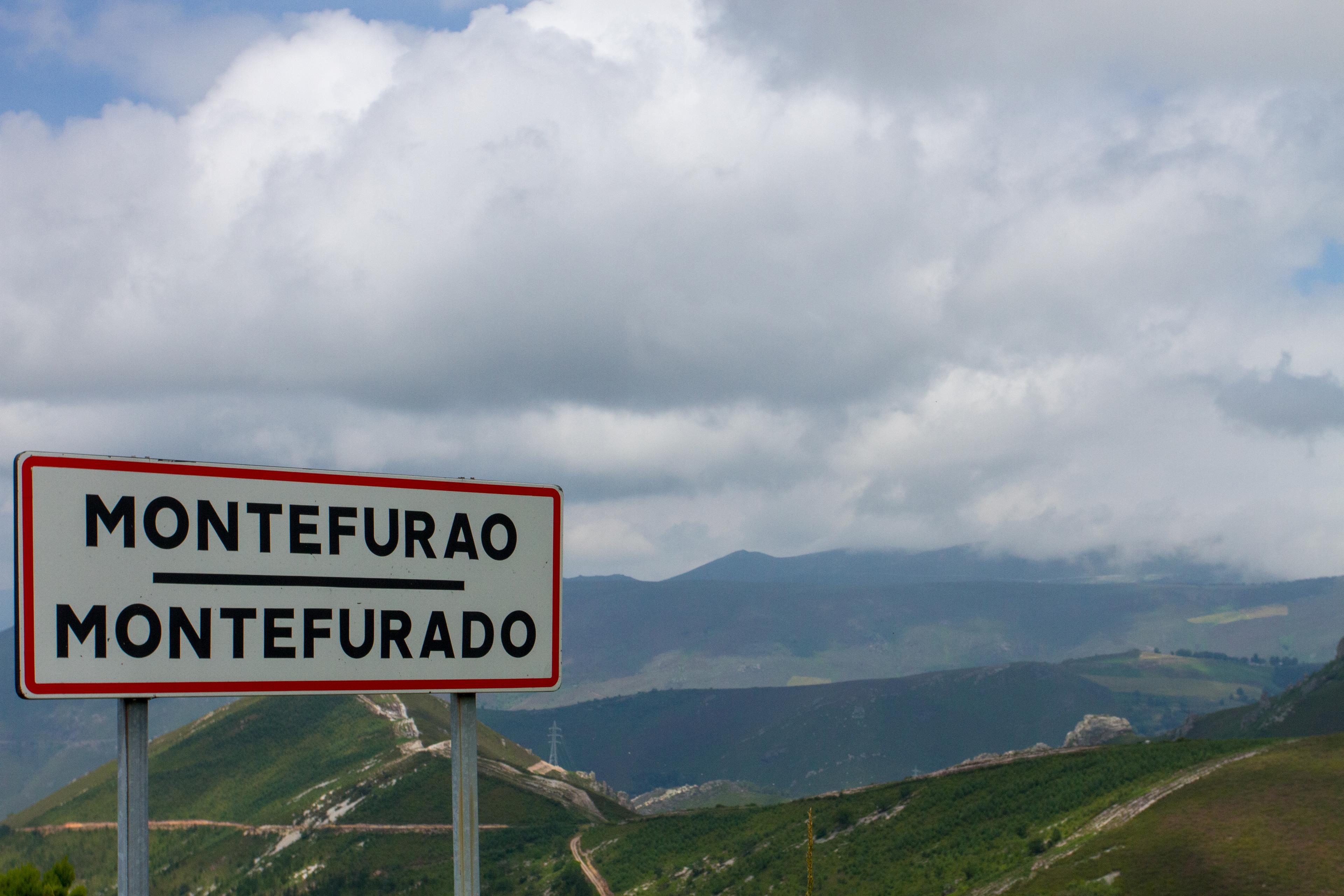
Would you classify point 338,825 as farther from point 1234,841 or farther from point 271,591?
point 271,591

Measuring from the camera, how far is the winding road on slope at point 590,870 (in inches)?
4213

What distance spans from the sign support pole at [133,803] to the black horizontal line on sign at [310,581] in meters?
1.16

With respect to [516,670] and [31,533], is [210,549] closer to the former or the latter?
[31,533]

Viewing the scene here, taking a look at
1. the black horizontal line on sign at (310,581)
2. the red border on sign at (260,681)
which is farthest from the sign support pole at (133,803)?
the black horizontal line on sign at (310,581)

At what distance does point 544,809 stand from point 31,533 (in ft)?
485

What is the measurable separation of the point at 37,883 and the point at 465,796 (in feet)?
90.1

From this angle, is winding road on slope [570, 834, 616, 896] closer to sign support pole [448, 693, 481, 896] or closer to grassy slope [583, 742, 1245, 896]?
grassy slope [583, 742, 1245, 896]

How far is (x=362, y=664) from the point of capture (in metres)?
10.6

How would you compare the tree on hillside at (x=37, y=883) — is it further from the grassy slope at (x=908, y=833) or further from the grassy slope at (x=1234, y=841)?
the grassy slope at (x=908, y=833)

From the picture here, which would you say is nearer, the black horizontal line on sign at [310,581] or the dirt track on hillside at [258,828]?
the black horizontal line on sign at [310,581]

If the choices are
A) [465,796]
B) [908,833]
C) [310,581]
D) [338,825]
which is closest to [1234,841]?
[908,833]

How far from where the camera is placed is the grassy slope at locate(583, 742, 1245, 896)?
86500mm

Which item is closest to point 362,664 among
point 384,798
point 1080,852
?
point 1080,852

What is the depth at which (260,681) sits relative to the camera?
10.2 meters
